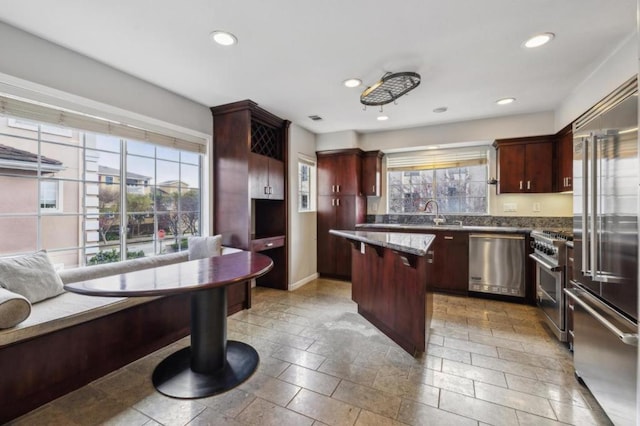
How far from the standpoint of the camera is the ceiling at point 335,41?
1866mm

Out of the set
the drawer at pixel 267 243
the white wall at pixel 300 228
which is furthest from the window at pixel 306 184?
the drawer at pixel 267 243

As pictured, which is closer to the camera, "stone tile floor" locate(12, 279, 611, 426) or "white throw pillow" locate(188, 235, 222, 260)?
"stone tile floor" locate(12, 279, 611, 426)

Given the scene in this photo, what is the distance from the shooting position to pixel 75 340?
76.4 inches

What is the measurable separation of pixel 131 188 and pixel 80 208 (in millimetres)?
491

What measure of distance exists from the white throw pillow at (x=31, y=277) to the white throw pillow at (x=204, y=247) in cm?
121

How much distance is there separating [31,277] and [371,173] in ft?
14.2

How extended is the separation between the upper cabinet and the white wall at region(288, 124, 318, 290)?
0.96 feet

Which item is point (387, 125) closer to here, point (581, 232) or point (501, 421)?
point (581, 232)

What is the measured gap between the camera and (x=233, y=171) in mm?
3643

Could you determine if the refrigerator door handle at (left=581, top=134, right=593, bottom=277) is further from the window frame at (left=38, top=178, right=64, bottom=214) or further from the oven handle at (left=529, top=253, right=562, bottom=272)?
the window frame at (left=38, top=178, right=64, bottom=214)

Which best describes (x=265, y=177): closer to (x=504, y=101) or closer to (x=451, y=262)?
(x=451, y=262)

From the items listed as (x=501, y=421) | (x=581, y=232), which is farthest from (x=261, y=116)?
(x=501, y=421)

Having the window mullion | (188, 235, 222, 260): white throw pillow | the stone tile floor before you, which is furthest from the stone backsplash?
the window mullion

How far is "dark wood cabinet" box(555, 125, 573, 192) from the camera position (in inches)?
133
